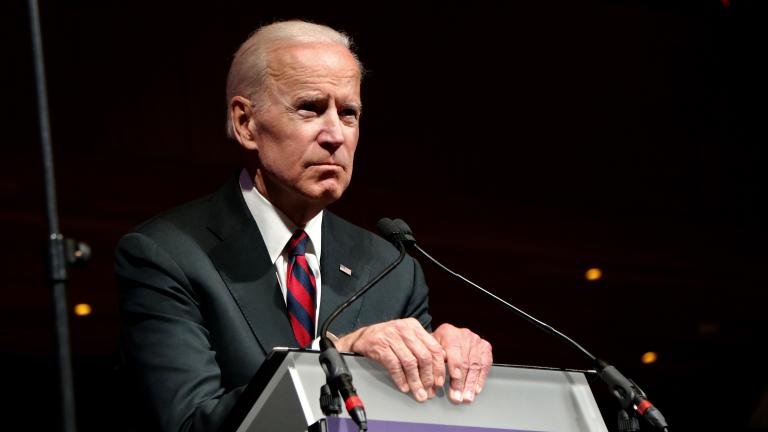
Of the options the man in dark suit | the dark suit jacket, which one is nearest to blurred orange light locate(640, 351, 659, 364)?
the man in dark suit

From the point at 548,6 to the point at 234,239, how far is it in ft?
8.84

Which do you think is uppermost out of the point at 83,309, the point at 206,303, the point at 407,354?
the point at 83,309

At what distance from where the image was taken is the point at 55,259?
5.42ft

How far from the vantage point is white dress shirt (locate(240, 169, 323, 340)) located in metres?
2.39

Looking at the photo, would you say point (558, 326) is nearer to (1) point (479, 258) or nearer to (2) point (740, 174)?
(1) point (479, 258)

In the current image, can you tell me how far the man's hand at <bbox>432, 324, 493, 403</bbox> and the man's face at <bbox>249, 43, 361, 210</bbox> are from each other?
64cm

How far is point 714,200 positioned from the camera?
4.88 meters

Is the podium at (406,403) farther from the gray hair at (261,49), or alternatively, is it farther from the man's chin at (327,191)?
the gray hair at (261,49)

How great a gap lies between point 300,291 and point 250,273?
0.11m

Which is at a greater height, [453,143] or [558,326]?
[453,143]

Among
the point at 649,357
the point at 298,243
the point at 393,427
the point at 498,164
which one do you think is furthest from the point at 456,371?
the point at 649,357

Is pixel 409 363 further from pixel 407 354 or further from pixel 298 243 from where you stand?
pixel 298 243

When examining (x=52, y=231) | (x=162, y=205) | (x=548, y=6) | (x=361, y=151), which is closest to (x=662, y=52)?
(x=548, y=6)

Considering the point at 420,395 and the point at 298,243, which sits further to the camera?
the point at 298,243
